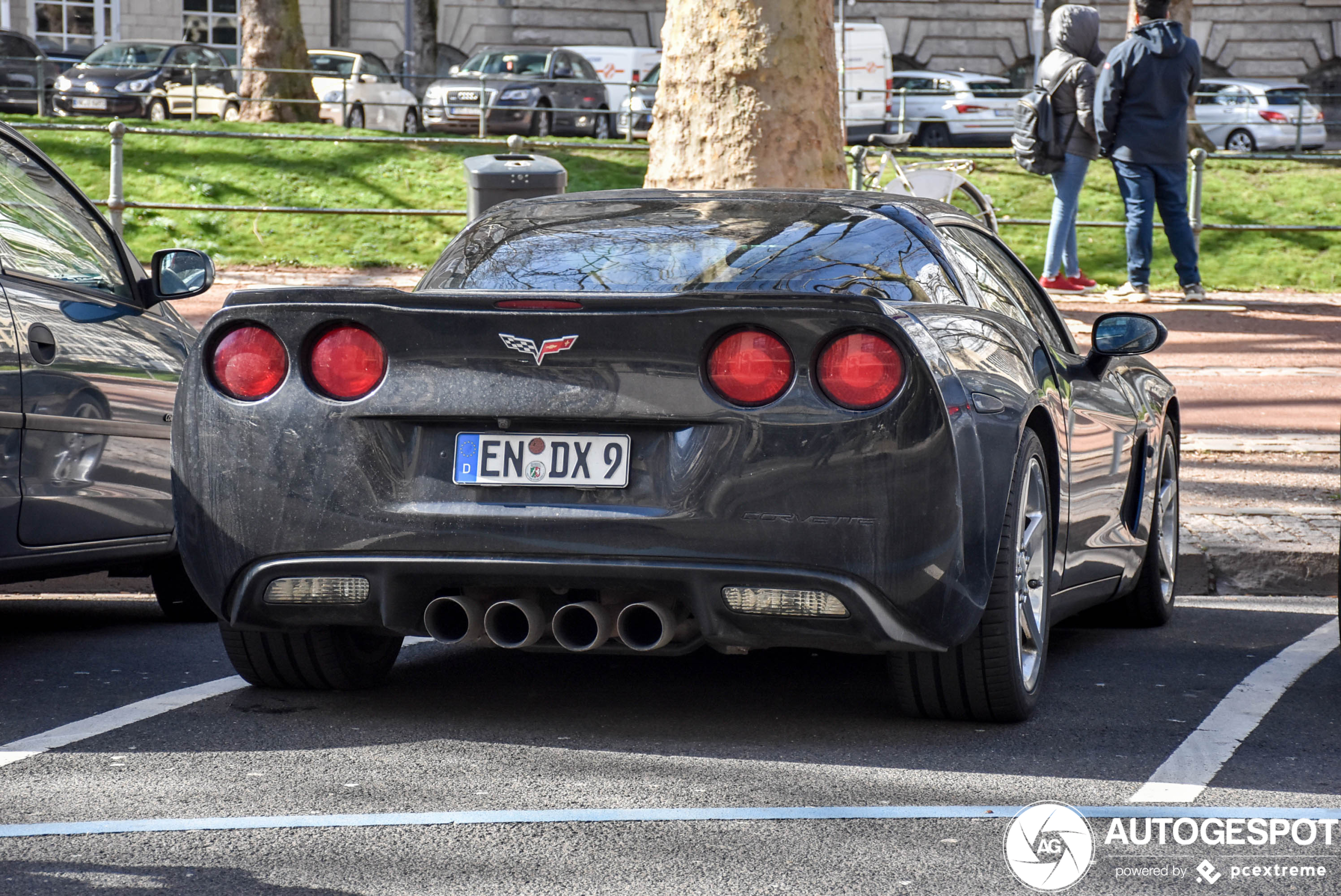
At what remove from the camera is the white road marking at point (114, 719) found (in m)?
4.22

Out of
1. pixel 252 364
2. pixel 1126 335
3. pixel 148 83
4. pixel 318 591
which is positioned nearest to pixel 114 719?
pixel 318 591

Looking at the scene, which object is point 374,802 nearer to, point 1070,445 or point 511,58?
point 1070,445

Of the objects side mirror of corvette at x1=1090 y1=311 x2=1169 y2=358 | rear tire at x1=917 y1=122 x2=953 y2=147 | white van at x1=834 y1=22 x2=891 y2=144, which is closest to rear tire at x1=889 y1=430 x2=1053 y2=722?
side mirror of corvette at x1=1090 y1=311 x2=1169 y2=358

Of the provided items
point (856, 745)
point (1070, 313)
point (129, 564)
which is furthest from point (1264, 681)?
point (1070, 313)

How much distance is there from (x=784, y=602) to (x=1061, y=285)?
10880 mm

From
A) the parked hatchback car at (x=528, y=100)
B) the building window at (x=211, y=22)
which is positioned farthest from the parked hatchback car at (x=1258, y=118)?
the building window at (x=211, y=22)

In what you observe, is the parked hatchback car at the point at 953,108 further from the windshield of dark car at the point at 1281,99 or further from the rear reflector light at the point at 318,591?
the rear reflector light at the point at 318,591

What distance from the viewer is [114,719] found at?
15.0ft

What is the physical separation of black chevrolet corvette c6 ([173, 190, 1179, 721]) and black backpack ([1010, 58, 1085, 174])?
9.54m

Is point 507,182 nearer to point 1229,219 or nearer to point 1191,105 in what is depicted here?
point 1229,219

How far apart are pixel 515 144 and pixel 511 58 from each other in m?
20.5

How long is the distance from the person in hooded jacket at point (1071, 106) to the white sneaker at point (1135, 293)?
529 mm

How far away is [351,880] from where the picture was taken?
3.19 m
